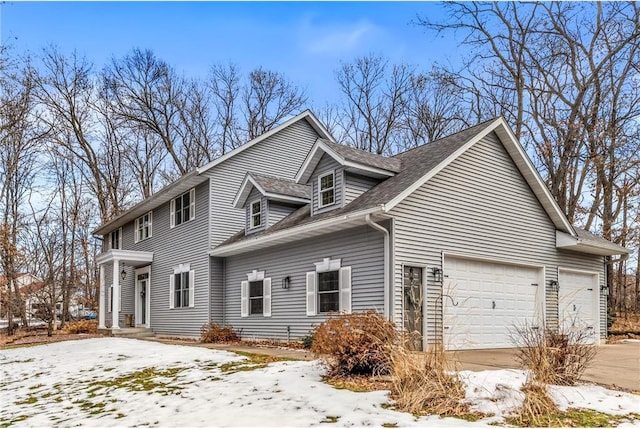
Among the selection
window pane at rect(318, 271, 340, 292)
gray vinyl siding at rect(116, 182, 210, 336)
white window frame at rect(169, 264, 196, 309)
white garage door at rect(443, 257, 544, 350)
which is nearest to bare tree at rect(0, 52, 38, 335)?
gray vinyl siding at rect(116, 182, 210, 336)

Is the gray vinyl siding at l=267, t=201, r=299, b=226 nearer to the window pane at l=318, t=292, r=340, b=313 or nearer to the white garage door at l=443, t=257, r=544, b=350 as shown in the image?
the window pane at l=318, t=292, r=340, b=313

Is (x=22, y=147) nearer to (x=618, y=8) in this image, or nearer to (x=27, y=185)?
(x=27, y=185)

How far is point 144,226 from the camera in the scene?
925 inches

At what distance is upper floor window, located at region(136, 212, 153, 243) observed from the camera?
22.9m

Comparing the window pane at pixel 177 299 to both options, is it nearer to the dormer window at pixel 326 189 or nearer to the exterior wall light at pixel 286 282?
the exterior wall light at pixel 286 282

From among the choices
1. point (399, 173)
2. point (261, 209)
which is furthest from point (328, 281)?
point (261, 209)

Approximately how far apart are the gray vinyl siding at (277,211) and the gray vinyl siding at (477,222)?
504cm

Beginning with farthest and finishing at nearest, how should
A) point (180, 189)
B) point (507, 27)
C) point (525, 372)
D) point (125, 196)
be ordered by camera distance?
point (125, 196) < point (507, 27) < point (180, 189) < point (525, 372)

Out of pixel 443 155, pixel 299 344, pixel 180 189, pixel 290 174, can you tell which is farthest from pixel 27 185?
pixel 443 155

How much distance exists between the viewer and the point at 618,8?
2309 cm

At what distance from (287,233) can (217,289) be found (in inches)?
193

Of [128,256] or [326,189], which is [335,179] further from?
[128,256]

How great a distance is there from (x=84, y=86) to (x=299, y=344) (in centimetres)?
2360

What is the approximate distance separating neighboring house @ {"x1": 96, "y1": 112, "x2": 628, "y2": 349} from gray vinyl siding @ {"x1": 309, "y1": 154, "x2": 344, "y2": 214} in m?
0.04
